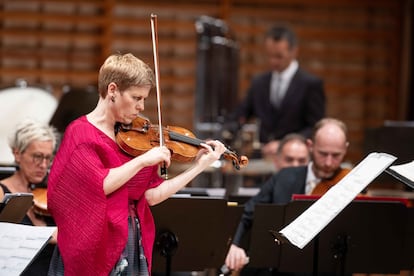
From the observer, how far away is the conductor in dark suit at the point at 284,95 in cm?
602

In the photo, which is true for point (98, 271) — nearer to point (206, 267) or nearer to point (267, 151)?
point (206, 267)

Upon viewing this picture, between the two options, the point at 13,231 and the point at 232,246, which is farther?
the point at 232,246

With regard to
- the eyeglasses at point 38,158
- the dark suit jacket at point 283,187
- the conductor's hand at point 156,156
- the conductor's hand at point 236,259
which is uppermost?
the conductor's hand at point 156,156

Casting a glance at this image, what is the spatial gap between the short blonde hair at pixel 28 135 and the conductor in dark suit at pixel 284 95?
2267mm

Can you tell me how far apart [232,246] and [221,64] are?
2910 millimetres

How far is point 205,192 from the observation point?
163 inches

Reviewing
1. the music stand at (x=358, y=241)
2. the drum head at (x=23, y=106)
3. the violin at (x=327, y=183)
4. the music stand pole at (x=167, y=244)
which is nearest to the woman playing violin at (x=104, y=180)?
the music stand pole at (x=167, y=244)

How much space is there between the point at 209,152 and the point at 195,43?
246 inches

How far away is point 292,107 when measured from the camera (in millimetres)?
6066

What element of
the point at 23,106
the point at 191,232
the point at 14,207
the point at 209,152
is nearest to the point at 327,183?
the point at 191,232

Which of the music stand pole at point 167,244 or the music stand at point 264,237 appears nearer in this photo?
the music stand pole at point 167,244

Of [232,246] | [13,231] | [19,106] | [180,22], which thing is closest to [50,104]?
[19,106]

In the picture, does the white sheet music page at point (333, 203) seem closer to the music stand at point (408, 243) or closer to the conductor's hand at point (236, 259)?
the music stand at point (408, 243)

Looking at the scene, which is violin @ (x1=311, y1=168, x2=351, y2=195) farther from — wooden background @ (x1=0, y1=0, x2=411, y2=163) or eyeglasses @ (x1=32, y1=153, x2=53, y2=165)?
wooden background @ (x1=0, y1=0, x2=411, y2=163)
